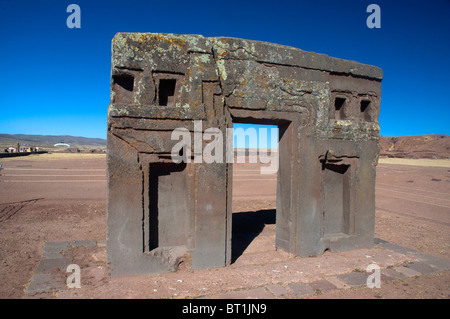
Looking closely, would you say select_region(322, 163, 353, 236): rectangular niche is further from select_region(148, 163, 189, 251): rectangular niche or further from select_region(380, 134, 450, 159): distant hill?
select_region(380, 134, 450, 159): distant hill

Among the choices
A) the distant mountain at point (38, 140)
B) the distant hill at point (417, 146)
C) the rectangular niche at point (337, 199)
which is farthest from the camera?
the distant mountain at point (38, 140)

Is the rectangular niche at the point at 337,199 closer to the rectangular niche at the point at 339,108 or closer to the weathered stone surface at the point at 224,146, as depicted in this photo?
the weathered stone surface at the point at 224,146

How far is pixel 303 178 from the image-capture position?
557 cm

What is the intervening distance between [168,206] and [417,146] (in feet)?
183

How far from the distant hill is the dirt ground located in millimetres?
33321

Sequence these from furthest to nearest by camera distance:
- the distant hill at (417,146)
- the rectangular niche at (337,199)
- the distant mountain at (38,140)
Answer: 1. the distant mountain at (38,140)
2. the distant hill at (417,146)
3. the rectangular niche at (337,199)

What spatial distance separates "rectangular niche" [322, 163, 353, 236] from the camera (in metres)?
6.07

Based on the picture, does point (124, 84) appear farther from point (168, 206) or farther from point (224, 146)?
point (168, 206)

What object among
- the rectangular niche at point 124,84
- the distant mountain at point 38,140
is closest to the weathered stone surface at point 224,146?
the rectangular niche at point 124,84

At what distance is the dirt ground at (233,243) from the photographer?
14.1ft

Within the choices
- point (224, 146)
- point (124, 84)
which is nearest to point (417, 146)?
point (224, 146)

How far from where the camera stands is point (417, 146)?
49.1 m

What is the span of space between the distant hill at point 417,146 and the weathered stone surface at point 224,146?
41176 millimetres
